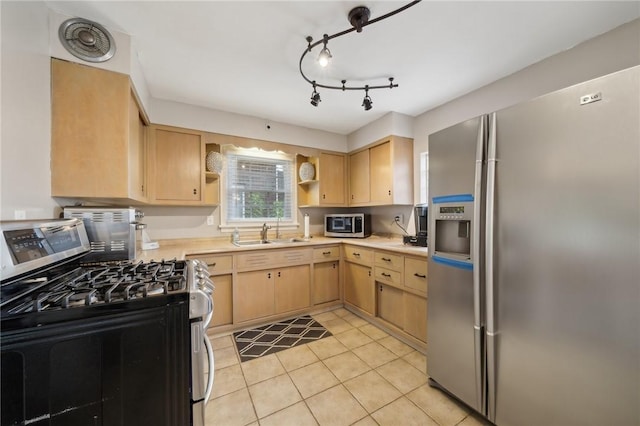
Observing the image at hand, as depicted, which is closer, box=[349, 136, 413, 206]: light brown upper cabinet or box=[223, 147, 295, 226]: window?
box=[349, 136, 413, 206]: light brown upper cabinet

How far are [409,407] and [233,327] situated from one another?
1.84 m

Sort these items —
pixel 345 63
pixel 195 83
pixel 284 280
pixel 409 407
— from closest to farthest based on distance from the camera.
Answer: pixel 409 407, pixel 345 63, pixel 195 83, pixel 284 280

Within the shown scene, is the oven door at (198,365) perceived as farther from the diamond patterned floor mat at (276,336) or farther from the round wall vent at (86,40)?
the round wall vent at (86,40)

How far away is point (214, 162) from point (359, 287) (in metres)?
2.36

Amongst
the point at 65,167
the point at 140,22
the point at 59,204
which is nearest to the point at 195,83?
the point at 140,22

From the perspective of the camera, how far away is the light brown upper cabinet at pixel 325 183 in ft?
11.9

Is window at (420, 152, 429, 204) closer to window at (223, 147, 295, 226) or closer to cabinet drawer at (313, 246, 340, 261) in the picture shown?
cabinet drawer at (313, 246, 340, 261)

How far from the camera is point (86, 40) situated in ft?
5.26

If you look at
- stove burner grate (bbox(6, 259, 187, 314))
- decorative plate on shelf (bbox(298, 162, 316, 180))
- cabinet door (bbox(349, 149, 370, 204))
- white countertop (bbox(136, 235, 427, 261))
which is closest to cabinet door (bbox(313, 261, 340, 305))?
white countertop (bbox(136, 235, 427, 261))

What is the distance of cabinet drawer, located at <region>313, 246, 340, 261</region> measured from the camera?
313 cm

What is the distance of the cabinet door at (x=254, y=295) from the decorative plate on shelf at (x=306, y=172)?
154 centimetres

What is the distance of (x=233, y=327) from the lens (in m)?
2.61

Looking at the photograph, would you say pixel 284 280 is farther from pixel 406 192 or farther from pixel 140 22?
pixel 140 22

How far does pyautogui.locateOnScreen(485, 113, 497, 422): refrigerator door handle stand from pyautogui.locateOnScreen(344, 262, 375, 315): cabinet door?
1.45 m
